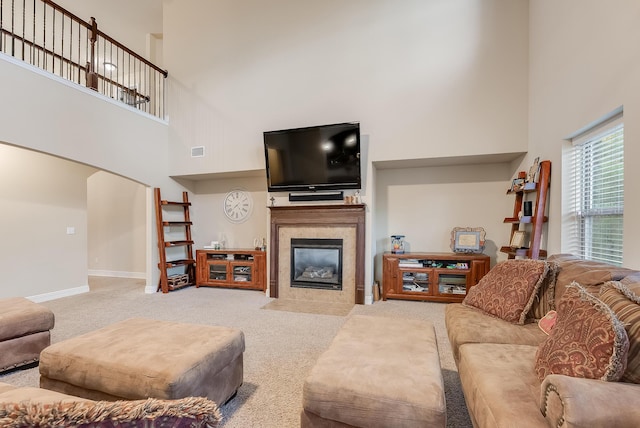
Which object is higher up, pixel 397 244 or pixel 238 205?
pixel 238 205

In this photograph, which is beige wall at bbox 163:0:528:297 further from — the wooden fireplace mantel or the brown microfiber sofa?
the brown microfiber sofa

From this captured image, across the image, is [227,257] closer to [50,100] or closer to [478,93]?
[50,100]

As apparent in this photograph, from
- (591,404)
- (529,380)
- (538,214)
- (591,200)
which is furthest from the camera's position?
(538,214)

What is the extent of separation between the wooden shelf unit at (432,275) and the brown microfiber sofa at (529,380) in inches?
77.1

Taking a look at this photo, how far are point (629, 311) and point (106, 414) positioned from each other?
72.5 inches

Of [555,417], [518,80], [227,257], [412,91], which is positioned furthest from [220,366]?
[518,80]

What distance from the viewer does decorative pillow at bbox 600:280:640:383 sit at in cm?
115

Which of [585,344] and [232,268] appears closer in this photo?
[585,344]

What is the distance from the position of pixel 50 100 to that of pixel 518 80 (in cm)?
606

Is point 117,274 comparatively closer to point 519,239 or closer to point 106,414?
point 106,414

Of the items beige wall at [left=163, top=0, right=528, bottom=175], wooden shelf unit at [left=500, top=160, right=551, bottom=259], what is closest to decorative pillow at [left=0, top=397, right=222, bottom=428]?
wooden shelf unit at [left=500, top=160, right=551, bottom=259]

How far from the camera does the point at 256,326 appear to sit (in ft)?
11.4

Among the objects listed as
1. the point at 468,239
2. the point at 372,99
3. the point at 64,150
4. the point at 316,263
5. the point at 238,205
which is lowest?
the point at 316,263

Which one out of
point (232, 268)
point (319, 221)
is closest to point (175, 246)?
point (232, 268)
